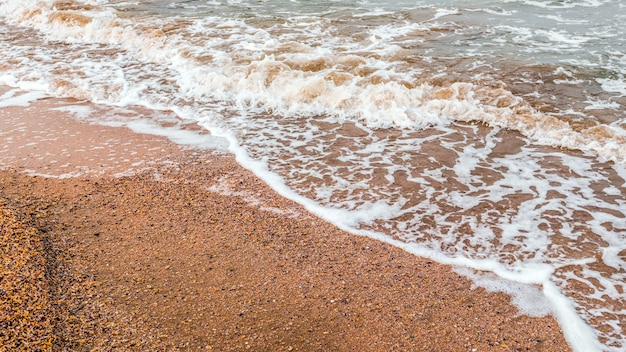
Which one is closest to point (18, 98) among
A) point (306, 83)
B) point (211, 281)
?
point (306, 83)

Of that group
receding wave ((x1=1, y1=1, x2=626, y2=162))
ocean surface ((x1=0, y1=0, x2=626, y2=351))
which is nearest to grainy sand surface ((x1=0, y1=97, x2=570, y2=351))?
ocean surface ((x1=0, y1=0, x2=626, y2=351))

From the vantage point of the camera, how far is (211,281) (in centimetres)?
358

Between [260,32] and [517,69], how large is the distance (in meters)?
5.13

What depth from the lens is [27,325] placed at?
2.96m

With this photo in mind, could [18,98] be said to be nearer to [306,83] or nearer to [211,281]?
[306,83]

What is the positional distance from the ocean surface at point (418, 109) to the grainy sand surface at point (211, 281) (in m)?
0.33

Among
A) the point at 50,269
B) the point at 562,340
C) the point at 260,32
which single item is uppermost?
the point at 260,32

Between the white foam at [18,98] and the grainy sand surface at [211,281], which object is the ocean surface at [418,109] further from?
the grainy sand surface at [211,281]

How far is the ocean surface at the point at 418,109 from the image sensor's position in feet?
13.3

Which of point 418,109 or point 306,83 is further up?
point 306,83

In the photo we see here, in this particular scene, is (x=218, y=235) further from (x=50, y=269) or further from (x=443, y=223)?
(x=443, y=223)

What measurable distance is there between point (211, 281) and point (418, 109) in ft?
13.4

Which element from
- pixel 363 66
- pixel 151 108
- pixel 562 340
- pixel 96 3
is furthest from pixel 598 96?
pixel 96 3

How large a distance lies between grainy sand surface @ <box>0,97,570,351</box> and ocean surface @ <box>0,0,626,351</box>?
33 centimetres
